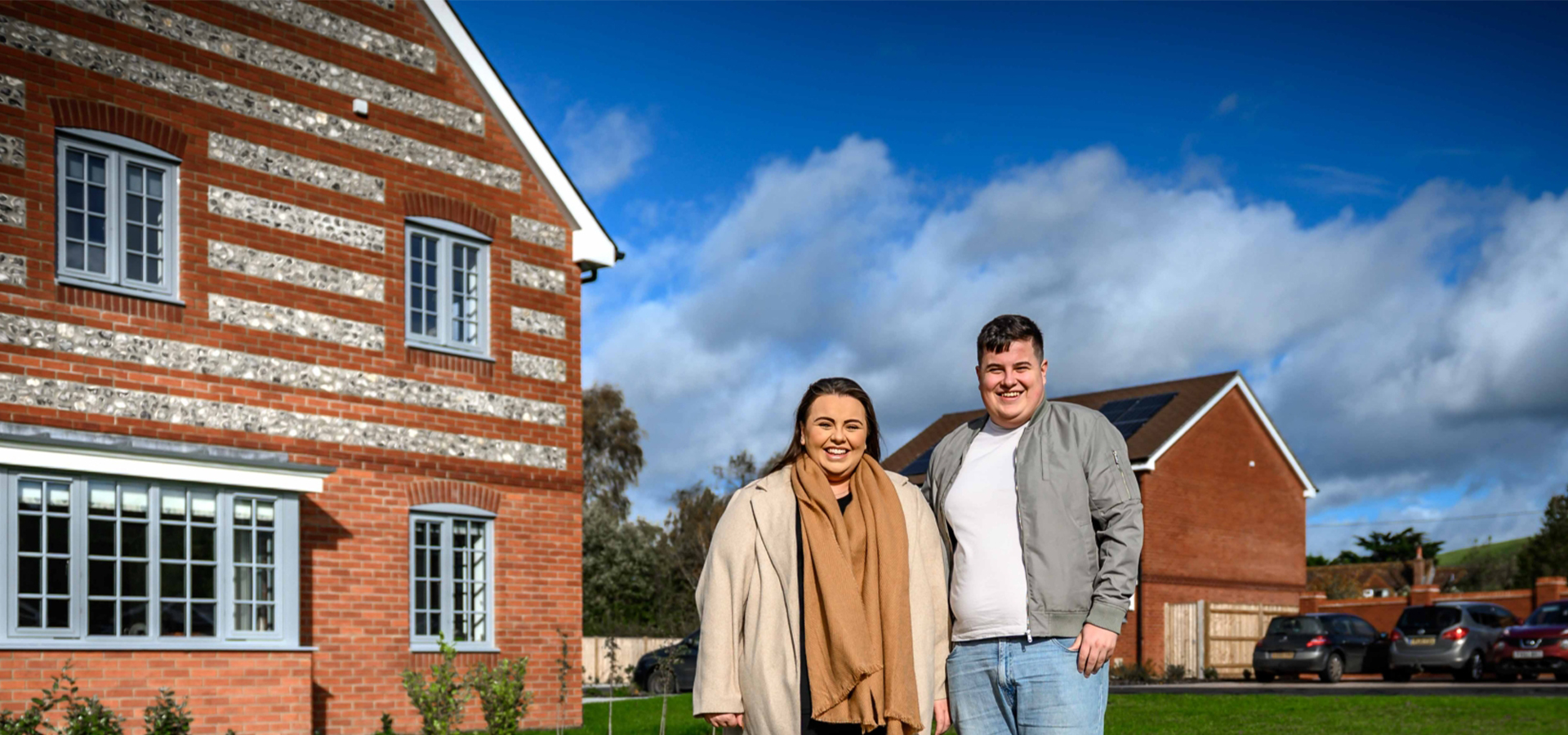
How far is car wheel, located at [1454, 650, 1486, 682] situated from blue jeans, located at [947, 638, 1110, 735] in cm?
2295

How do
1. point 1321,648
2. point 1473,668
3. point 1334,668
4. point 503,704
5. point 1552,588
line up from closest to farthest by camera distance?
point 503,704
point 1473,668
point 1321,648
point 1334,668
point 1552,588

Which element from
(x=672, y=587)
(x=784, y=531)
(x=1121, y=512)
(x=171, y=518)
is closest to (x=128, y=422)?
(x=171, y=518)

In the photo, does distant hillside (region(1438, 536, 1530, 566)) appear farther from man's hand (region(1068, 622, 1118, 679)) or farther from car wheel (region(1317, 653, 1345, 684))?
man's hand (region(1068, 622, 1118, 679))

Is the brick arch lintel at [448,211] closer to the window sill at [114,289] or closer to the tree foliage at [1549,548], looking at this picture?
the window sill at [114,289]

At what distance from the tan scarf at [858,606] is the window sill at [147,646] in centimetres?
931

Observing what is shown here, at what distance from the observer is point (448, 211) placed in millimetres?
15273

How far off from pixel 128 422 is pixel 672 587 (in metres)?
26.9

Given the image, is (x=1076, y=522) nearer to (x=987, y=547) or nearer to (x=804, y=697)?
(x=987, y=547)

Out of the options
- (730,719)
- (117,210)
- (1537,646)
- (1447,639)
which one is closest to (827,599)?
(730,719)

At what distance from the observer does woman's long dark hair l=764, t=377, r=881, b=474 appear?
4.57 meters

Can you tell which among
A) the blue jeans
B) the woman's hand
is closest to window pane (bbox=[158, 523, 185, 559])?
the woman's hand

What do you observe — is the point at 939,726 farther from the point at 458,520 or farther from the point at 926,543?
the point at 458,520

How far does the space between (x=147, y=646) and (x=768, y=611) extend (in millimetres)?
9370

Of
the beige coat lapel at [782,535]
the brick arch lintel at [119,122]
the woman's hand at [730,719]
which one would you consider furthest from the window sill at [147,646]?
the beige coat lapel at [782,535]
